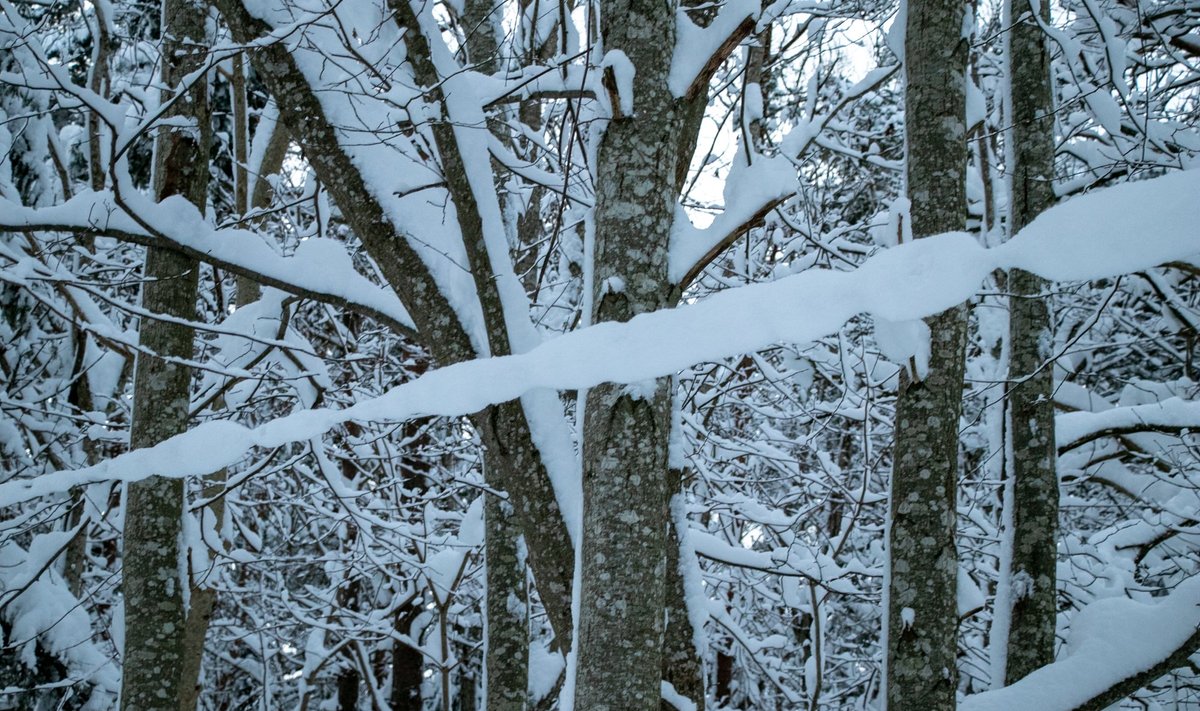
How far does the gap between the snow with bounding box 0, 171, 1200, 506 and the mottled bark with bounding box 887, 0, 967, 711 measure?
1.56m

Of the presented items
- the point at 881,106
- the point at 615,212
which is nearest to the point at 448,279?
the point at 615,212

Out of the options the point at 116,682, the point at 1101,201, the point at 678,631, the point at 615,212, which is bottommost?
the point at 116,682

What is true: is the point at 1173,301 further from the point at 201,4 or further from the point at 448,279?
the point at 201,4

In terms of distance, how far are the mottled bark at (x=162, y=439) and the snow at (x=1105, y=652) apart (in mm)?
2701

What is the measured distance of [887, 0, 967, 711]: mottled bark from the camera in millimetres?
2570

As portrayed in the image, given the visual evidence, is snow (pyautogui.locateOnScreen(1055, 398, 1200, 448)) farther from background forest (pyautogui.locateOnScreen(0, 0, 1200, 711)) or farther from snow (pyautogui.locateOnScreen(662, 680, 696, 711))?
snow (pyautogui.locateOnScreen(662, 680, 696, 711))

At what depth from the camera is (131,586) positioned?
310 cm

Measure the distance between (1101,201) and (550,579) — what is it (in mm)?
1424

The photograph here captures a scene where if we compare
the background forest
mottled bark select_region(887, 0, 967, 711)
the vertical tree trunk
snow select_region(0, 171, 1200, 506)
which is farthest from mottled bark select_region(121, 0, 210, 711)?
mottled bark select_region(887, 0, 967, 711)

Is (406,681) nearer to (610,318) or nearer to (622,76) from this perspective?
(610,318)

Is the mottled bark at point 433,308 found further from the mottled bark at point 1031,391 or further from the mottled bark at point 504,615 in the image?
the mottled bark at point 1031,391

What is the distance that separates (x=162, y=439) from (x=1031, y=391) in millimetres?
3298

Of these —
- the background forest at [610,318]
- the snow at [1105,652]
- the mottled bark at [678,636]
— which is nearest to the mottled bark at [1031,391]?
the background forest at [610,318]

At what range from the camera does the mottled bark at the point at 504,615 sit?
3207mm
